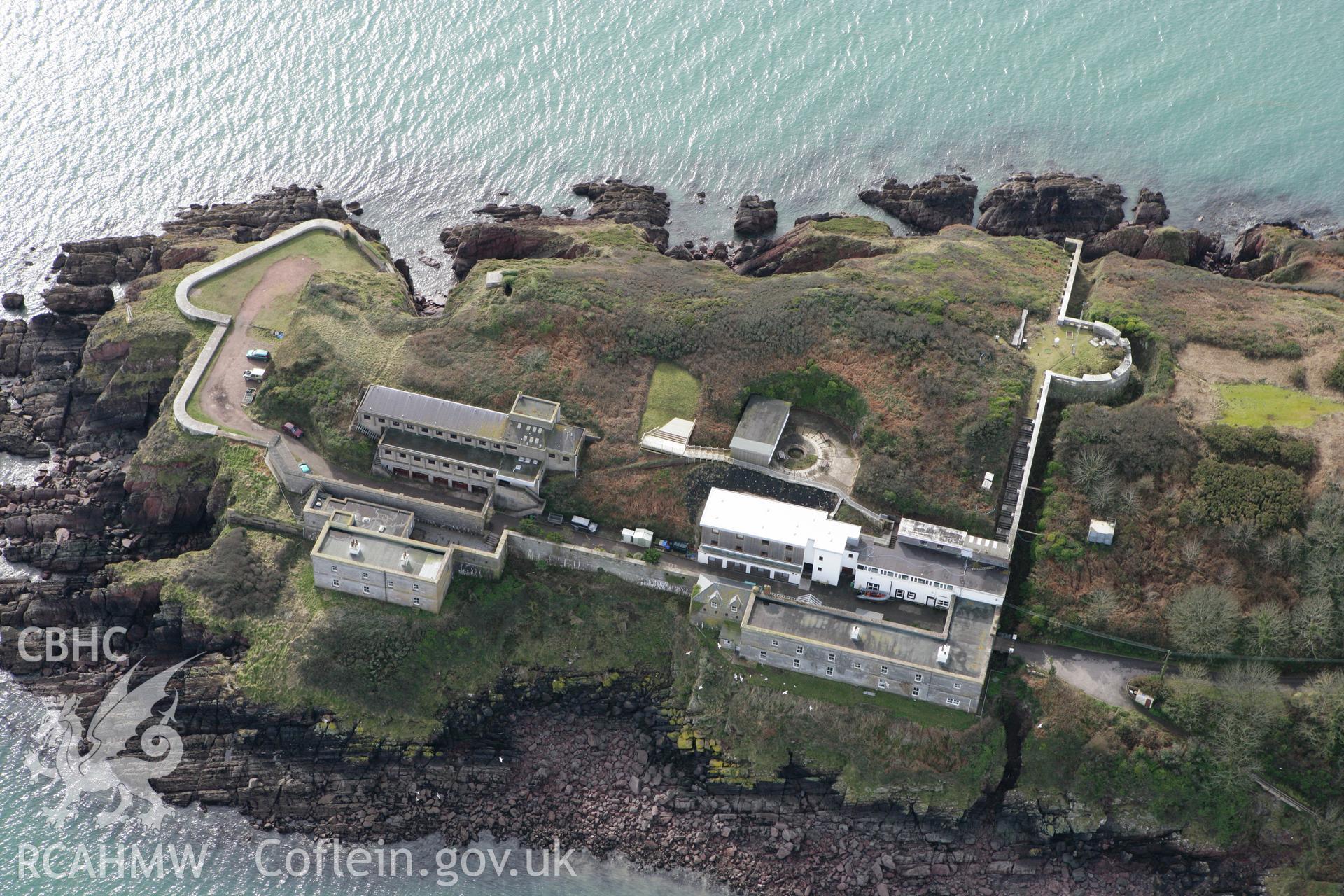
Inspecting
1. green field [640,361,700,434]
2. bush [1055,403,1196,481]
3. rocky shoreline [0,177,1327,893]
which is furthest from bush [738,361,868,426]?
rocky shoreline [0,177,1327,893]

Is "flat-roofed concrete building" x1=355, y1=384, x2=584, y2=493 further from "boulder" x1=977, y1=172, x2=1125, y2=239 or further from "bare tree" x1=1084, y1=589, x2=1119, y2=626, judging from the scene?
"boulder" x1=977, y1=172, x2=1125, y2=239

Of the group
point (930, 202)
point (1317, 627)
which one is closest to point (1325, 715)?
point (1317, 627)

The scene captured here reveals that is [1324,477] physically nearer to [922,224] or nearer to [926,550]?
[926,550]

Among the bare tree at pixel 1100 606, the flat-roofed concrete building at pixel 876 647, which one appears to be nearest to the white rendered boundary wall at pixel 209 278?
the flat-roofed concrete building at pixel 876 647

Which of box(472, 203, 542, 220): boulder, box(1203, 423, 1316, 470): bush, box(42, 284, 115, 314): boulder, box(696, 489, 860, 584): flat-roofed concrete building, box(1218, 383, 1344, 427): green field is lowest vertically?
box(696, 489, 860, 584): flat-roofed concrete building

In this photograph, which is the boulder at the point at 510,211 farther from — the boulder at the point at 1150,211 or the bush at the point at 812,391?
the boulder at the point at 1150,211

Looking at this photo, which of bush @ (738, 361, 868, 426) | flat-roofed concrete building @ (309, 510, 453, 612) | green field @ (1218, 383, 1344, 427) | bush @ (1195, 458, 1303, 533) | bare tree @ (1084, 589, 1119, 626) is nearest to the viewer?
bare tree @ (1084, 589, 1119, 626)

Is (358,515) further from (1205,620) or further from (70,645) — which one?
(1205,620)
